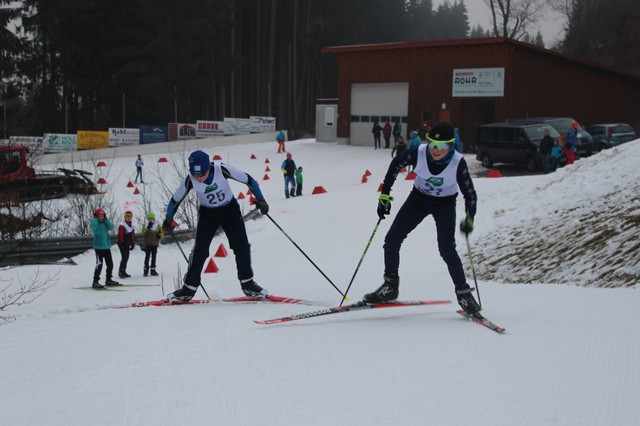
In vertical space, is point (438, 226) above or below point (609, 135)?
below

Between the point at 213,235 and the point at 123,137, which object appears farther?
the point at 123,137

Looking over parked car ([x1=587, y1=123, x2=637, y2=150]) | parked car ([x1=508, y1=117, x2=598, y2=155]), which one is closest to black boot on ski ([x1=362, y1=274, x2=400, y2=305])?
parked car ([x1=508, y1=117, x2=598, y2=155])

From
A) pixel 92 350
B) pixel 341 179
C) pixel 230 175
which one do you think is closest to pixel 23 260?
pixel 230 175

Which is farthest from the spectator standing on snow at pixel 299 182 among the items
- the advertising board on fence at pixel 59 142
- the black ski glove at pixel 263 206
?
the advertising board on fence at pixel 59 142

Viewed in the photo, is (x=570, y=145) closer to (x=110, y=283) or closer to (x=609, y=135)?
(x=609, y=135)

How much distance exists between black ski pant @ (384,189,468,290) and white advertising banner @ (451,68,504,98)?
89.9 feet

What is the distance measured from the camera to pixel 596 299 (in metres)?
6.77

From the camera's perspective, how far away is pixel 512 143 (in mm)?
24344

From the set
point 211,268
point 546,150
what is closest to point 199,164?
point 211,268

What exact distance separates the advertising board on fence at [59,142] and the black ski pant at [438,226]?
34.8 metres

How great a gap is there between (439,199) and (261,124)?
41.0m

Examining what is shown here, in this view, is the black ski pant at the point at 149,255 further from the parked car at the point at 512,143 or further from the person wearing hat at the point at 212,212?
the parked car at the point at 512,143

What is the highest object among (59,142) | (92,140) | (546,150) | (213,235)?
(546,150)

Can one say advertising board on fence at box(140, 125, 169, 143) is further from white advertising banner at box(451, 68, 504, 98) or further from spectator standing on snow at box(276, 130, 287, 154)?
white advertising banner at box(451, 68, 504, 98)
